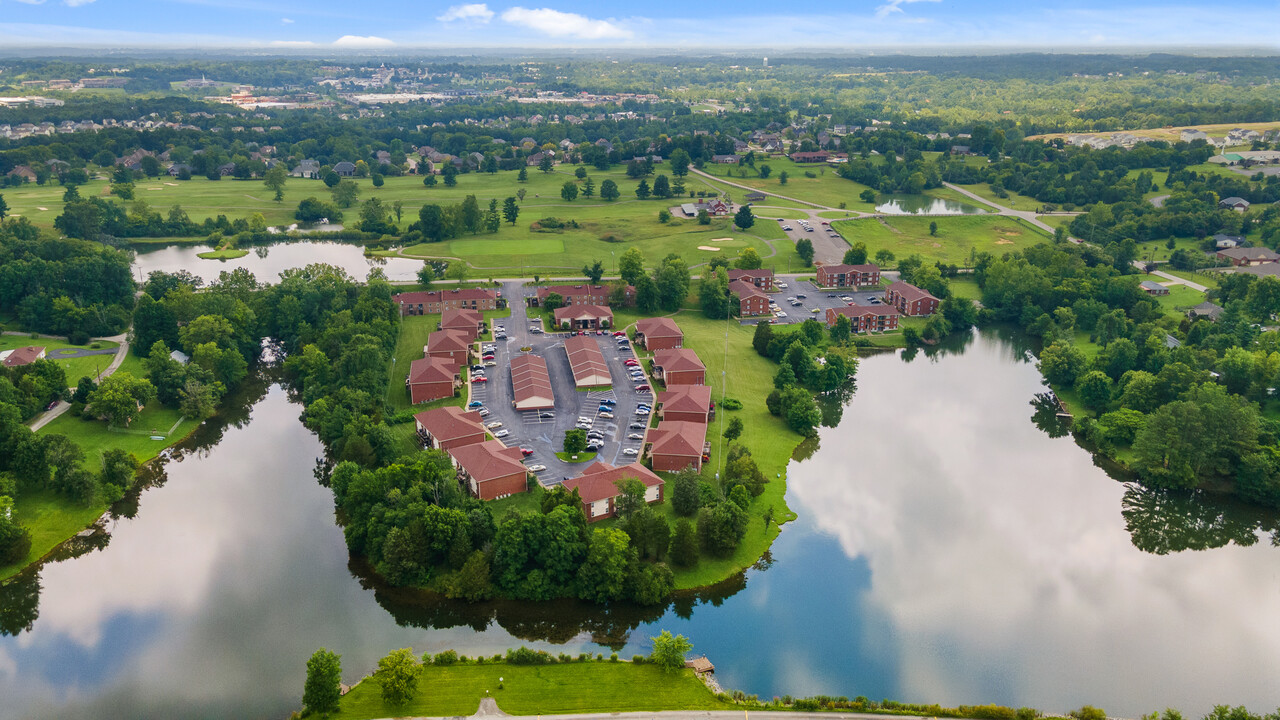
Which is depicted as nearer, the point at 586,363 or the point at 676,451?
the point at 676,451

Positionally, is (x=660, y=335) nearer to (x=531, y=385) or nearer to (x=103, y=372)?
(x=531, y=385)

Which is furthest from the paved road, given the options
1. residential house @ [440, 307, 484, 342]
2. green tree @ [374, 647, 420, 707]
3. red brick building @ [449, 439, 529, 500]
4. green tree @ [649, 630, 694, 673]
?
green tree @ [649, 630, 694, 673]

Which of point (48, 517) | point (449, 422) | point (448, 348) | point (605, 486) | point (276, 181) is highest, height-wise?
point (276, 181)

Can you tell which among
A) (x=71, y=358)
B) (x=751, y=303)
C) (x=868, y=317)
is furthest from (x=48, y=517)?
(x=868, y=317)

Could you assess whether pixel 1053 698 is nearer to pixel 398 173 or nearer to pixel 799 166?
pixel 799 166

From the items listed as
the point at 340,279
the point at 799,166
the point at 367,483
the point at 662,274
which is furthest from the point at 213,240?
the point at 799,166

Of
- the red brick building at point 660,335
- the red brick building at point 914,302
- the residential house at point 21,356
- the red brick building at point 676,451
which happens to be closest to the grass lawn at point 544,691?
the red brick building at point 676,451

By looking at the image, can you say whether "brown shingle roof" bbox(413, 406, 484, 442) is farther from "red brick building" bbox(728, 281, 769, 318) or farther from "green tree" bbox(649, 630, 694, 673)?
"red brick building" bbox(728, 281, 769, 318)
